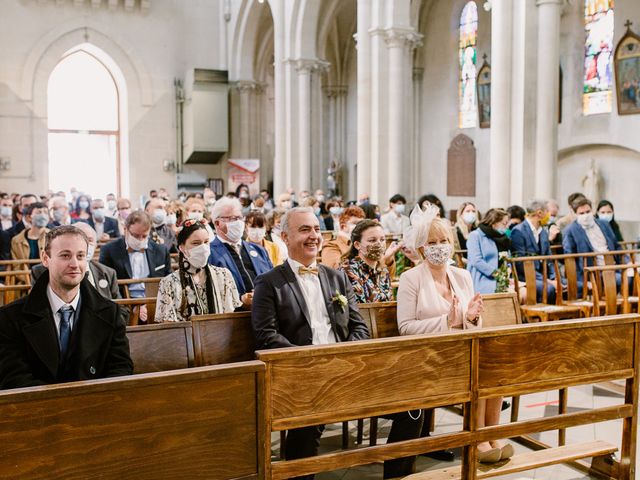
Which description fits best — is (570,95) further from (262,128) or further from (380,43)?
(262,128)

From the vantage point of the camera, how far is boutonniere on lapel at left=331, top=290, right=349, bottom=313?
12.7 feet

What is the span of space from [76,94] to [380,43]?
523 inches

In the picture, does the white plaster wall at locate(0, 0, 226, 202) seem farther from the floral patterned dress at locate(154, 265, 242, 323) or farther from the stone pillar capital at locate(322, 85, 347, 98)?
the floral patterned dress at locate(154, 265, 242, 323)

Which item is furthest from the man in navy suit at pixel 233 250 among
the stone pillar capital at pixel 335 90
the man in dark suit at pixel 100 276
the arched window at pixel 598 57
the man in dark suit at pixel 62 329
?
the stone pillar capital at pixel 335 90

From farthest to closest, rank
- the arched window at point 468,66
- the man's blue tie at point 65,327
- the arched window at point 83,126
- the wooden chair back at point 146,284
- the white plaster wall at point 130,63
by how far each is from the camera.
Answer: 1. the arched window at point 83,126
2. the white plaster wall at point 130,63
3. the arched window at point 468,66
4. the wooden chair back at point 146,284
5. the man's blue tie at point 65,327

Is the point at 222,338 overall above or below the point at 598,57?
below

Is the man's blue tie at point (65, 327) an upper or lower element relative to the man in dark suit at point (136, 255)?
lower

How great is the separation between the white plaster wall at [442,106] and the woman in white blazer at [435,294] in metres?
15.3

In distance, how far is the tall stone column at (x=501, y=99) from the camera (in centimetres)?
1076

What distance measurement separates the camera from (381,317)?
4.46m

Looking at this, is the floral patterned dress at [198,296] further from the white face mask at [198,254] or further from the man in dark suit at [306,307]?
the man in dark suit at [306,307]

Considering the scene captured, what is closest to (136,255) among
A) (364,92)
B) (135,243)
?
(135,243)

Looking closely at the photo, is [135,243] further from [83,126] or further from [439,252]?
[83,126]

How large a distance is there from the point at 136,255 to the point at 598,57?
43.5 ft
